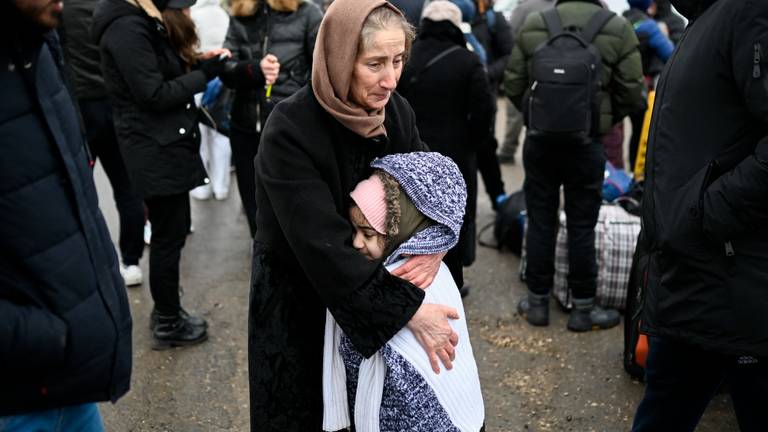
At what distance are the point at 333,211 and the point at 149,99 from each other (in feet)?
6.56

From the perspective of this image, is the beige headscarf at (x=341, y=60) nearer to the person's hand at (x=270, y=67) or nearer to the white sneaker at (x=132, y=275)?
the person's hand at (x=270, y=67)

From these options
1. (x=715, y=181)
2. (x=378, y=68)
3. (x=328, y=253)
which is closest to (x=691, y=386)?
(x=715, y=181)

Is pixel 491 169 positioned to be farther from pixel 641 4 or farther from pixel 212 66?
pixel 212 66

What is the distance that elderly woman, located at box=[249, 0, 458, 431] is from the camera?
74.7 inches

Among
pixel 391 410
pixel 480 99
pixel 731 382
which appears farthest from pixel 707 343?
pixel 480 99

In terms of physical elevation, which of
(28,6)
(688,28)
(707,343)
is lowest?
(707,343)

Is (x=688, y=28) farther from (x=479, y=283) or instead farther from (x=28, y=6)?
(x=479, y=283)

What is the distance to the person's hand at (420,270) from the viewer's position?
6.43 feet

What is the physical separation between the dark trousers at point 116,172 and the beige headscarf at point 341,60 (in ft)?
9.47

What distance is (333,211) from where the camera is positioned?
6.26ft

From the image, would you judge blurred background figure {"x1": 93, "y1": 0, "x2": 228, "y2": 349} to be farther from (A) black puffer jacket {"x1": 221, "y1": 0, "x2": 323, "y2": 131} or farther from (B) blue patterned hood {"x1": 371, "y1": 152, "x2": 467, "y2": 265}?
(B) blue patterned hood {"x1": 371, "y1": 152, "x2": 467, "y2": 265}

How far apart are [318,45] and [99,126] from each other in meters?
3.01

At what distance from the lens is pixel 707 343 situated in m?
2.25

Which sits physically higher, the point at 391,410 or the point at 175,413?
the point at 391,410
